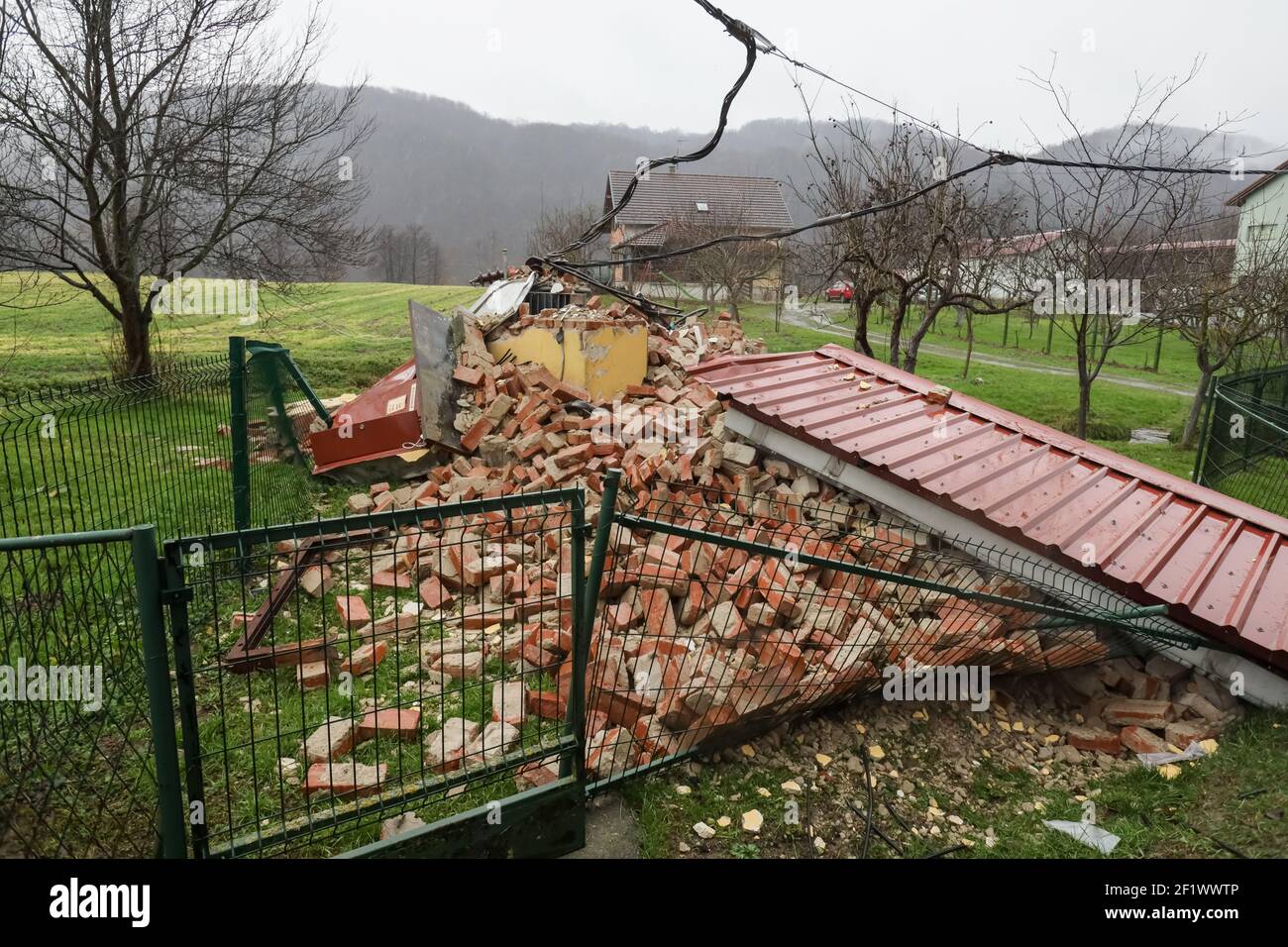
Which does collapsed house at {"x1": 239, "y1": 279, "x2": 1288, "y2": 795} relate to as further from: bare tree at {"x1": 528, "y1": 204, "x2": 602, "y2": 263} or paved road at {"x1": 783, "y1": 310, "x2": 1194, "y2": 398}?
bare tree at {"x1": 528, "y1": 204, "x2": 602, "y2": 263}

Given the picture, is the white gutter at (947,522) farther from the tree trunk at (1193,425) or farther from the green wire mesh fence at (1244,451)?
the tree trunk at (1193,425)

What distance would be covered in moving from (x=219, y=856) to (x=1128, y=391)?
2332cm

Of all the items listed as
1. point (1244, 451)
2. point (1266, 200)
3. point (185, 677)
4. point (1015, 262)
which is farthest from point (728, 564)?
point (1266, 200)

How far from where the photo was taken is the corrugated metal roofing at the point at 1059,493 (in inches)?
208

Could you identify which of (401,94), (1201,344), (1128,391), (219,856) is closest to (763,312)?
(1128,391)

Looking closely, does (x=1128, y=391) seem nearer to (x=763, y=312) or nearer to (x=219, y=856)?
(x=763, y=312)

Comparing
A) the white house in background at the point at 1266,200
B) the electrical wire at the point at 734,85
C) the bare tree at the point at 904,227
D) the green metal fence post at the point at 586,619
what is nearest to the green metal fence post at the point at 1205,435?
the bare tree at the point at 904,227

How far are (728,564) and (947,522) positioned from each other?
2.26m

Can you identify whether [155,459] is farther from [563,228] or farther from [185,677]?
[563,228]

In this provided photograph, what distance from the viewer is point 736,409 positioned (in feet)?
22.6

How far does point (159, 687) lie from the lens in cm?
241

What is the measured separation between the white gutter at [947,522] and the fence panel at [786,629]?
0.10 m

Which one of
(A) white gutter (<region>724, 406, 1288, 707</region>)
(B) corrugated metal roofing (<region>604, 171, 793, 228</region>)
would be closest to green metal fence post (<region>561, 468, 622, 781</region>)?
(A) white gutter (<region>724, 406, 1288, 707</region>)

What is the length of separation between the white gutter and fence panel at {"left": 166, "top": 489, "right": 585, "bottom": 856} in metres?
2.40
